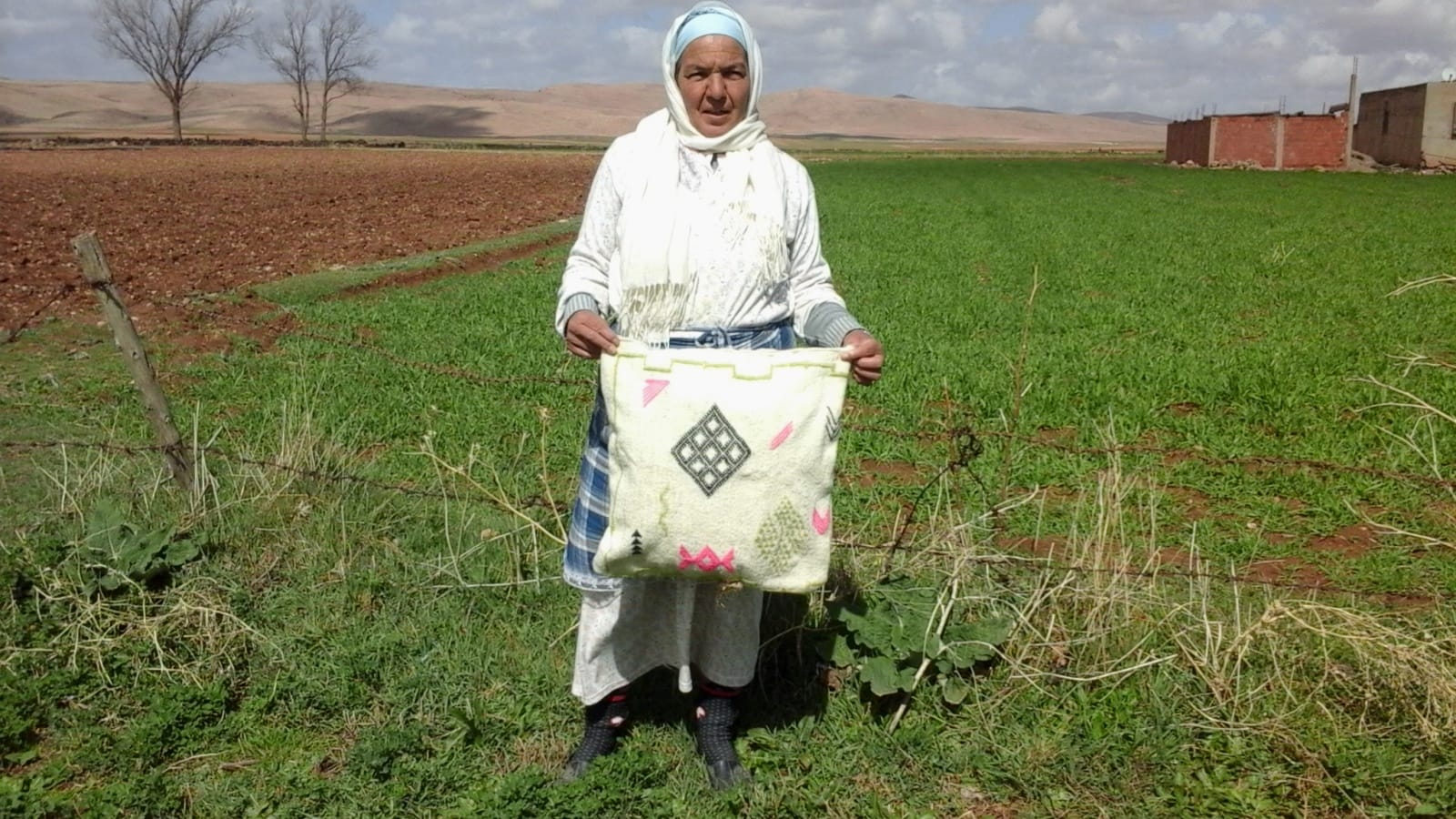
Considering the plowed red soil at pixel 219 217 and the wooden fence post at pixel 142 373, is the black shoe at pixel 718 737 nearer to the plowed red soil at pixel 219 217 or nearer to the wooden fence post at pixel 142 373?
the wooden fence post at pixel 142 373

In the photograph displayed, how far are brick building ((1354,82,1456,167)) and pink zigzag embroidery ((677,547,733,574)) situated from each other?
43.8 meters

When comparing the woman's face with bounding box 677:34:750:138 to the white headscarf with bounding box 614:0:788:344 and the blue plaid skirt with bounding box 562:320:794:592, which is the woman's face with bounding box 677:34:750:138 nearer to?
the white headscarf with bounding box 614:0:788:344

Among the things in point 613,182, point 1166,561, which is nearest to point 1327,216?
point 1166,561

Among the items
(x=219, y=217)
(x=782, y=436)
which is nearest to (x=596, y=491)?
(x=782, y=436)

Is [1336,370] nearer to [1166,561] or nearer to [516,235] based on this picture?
[1166,561]

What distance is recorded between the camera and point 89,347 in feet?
27.3

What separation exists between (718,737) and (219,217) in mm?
18475

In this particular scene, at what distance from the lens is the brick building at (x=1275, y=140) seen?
4112 centimetres

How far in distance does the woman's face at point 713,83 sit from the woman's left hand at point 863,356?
0.54 meters

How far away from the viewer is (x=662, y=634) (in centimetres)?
295

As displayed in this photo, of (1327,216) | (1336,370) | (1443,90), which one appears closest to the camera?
(1336,370)

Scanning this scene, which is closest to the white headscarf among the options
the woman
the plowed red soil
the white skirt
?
the woman

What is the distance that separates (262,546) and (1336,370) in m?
7.01

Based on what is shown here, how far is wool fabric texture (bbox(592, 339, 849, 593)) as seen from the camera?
2.43 metres
